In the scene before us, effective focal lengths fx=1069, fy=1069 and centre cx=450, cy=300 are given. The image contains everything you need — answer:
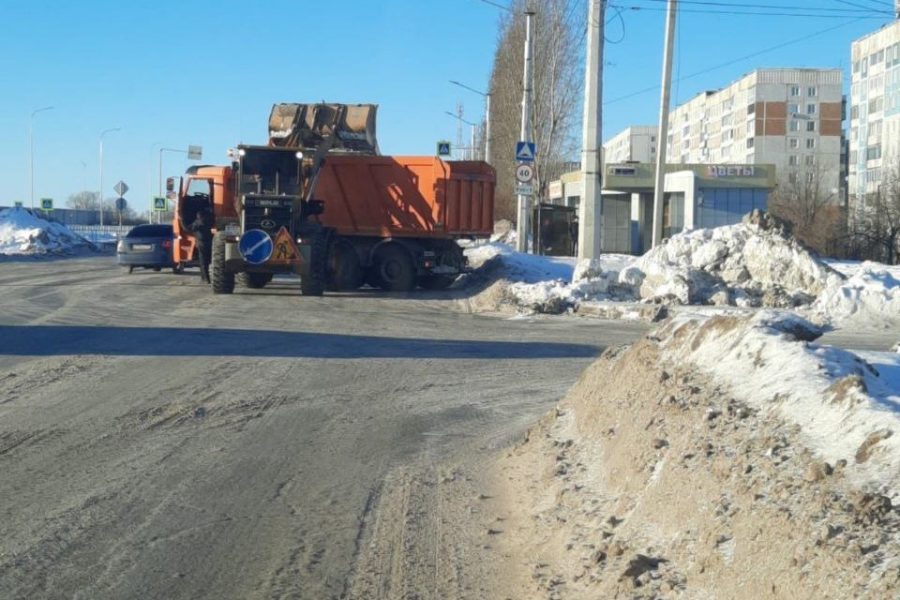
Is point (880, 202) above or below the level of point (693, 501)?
above

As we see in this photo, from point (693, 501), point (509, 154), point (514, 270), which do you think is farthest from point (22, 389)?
point (509, 154)

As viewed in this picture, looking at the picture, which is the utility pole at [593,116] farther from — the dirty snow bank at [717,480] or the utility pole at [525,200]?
the dirty snow bank at [717,480]

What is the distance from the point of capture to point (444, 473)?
801 centimetres

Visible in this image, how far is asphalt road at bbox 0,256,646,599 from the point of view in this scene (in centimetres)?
579

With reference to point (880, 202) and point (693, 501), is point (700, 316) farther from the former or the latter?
point (880, 202)

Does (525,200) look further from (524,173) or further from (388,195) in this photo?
(388,195)

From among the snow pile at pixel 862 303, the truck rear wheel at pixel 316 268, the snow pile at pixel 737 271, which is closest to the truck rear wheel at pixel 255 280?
the truck rear wheel at pixel 316 268

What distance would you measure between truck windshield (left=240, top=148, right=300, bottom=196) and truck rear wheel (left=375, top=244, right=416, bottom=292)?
3392 millimetres

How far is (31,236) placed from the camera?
2188 inches

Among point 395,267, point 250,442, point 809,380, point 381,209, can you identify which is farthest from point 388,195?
point 809,380

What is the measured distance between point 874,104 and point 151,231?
65.6 metres

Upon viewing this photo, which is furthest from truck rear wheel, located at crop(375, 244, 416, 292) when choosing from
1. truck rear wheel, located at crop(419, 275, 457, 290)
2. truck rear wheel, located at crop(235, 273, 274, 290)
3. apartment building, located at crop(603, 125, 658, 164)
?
apartment building, located at crop(603, 125, 658, 164)

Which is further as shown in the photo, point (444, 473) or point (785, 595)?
point (444, 473)

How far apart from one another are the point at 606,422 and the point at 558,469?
503 mm
